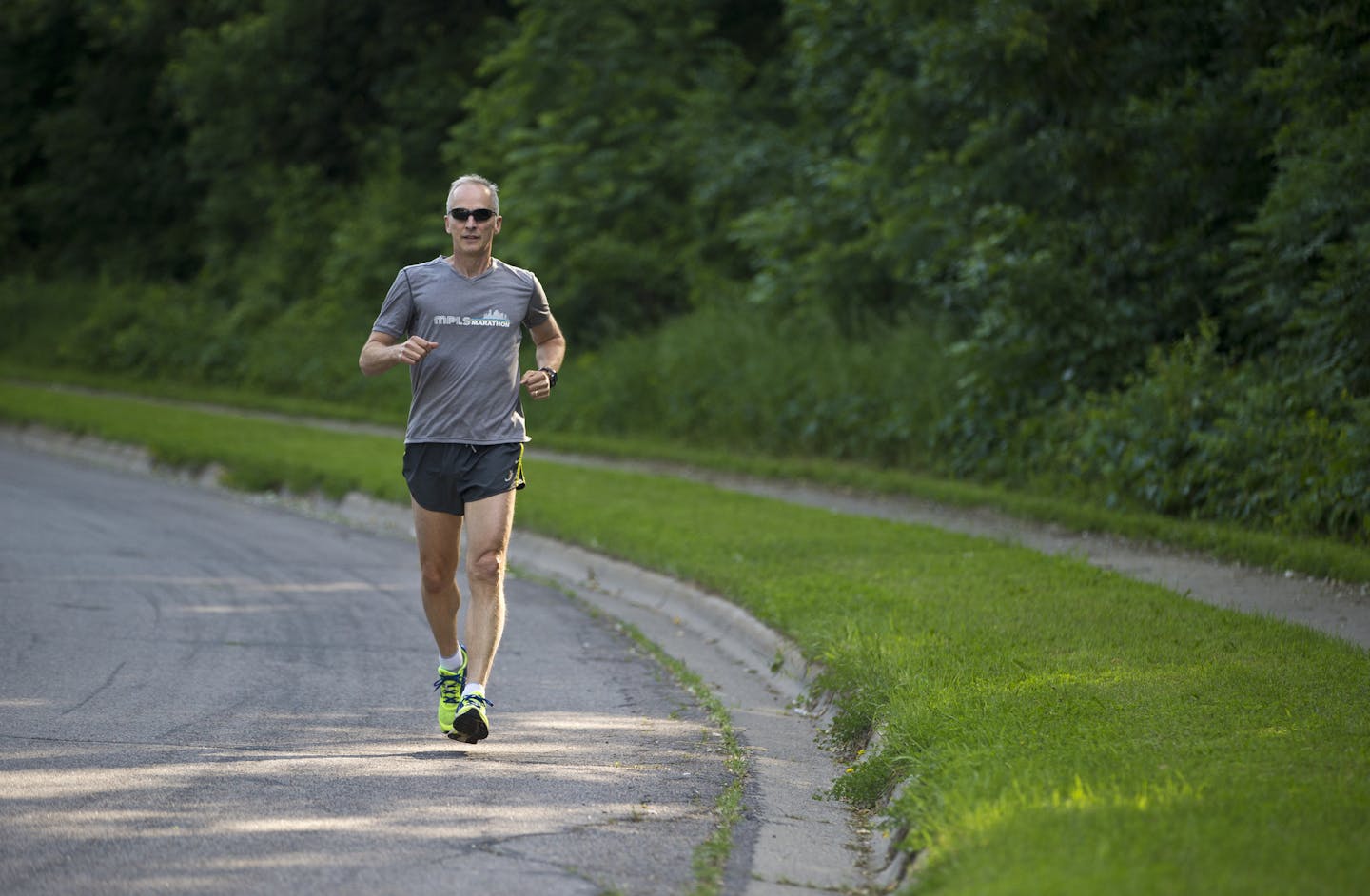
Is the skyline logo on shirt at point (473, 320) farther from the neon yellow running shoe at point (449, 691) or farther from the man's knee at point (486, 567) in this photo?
the neon yellow running shoe at point (449, 691)

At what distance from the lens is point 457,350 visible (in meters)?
7.25

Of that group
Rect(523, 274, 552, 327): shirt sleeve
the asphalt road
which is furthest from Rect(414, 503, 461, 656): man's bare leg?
Rect(523, 274, 552, 327): shirt sleeve

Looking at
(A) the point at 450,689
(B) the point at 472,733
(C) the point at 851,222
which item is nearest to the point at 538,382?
(A) the point at 450,689

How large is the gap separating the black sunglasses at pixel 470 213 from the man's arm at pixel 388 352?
56 centimetres

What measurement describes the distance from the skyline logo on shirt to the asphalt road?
185 cm

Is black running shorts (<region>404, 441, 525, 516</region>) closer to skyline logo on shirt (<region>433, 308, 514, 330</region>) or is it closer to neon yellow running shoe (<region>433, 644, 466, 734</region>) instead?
skyline logo on shirt (<region>433, 308, 514, 330</region>)

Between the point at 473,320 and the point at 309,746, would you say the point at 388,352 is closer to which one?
the point at 473,320

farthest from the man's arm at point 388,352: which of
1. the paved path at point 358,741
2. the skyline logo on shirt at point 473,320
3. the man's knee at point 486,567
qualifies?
the paved path at point 358,741

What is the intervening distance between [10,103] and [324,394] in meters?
22.3

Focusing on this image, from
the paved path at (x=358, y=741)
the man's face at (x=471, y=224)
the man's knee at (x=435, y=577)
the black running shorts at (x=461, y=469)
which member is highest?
the man's face at (x=471, y=224)

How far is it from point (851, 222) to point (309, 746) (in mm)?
17199

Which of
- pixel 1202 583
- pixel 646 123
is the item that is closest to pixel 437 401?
pixel 1202 583

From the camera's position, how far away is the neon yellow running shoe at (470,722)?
7.13m

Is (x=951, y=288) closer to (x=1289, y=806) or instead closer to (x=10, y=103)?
(x=1289, y=806)
